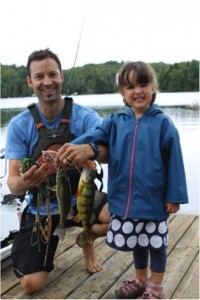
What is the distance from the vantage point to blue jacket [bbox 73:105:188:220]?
2945 millimetres

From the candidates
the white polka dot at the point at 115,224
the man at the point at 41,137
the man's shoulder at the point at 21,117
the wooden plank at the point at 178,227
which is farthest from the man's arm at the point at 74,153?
the wooden plank at the point at 178,227

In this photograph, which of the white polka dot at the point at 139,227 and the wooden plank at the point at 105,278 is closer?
the white polka dot at the point at 139,227

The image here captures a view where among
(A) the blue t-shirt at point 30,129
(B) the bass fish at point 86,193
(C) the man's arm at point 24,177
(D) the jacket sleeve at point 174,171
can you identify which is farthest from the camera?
(A) the blue t-shirt at point 30,129

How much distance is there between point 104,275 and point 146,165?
135 cm

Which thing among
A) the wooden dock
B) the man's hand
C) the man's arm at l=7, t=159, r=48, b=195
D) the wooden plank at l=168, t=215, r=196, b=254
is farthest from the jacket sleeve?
the wooden plank at l=168, t=215, r=196, b=254

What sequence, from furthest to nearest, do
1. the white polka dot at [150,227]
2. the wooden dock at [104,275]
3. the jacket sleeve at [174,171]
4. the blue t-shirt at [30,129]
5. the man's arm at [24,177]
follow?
the blue t-shirt at [30,129]
the wooden dock at [104,275]
the white polka dot at [150,227]
the jacket sleeve at [174,171]
the man's arm at [24,177]

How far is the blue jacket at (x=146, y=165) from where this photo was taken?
2.95m

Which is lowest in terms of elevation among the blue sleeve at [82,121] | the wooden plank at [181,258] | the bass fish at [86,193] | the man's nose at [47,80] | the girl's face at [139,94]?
the wooden plank at [181,258]

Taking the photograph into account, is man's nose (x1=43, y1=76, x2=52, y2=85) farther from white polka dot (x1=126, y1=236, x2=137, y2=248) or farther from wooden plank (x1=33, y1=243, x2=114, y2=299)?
wooden plank (x1=33, y1=243, x2=114, y2=299)

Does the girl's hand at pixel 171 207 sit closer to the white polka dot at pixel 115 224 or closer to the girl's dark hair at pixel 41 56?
the white polka dot at pixel 115 224

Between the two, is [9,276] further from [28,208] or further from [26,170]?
[26,170]

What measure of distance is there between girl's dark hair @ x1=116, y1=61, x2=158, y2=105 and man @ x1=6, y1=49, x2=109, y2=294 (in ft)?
2.30

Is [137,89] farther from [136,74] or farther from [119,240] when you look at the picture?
[119,240]

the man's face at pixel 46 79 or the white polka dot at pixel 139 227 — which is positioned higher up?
the man's face at pixel 46 79
